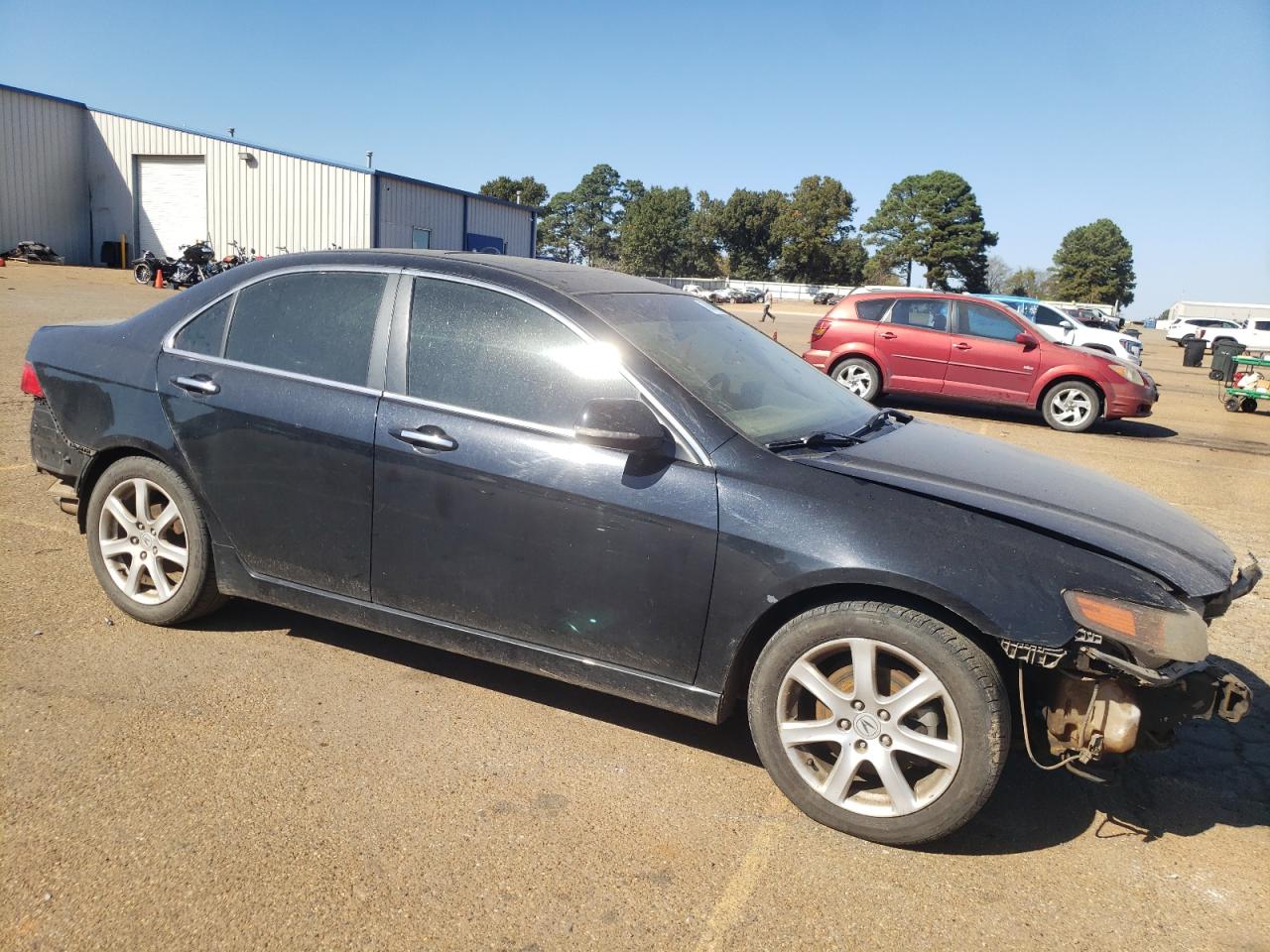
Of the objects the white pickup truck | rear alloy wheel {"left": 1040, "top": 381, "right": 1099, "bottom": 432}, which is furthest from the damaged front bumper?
the white pickup truck

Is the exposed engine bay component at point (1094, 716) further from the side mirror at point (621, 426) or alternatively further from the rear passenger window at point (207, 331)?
the rear passenger window at point (207, 331)

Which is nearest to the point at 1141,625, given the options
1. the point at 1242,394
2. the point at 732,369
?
the point at 732,369

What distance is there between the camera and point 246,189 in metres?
36.0

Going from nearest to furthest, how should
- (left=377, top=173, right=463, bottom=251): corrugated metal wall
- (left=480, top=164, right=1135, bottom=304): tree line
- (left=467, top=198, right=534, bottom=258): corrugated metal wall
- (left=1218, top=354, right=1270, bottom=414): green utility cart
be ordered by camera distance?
(left=1218, top=354, right=1270, bottom=414): green utility cart
(left=377, top=173, right=463, bottom=251): corrugated metal wall
(left=467, top=198, right=534, bottom=258): corrugated metal wall
(left=480, top=164, right=1135, bottom=304): tree line

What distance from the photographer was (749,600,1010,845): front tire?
2686 millimetres

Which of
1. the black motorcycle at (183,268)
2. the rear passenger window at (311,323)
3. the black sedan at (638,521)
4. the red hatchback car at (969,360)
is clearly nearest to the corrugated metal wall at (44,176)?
the black motorcycle at (183,268)

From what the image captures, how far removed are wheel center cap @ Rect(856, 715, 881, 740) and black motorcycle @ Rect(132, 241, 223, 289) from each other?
2953 cm

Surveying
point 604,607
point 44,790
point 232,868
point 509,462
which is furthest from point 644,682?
point 44,790

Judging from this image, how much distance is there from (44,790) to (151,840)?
48 centimetres

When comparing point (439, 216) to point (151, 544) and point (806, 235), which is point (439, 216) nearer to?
point (151, 544)

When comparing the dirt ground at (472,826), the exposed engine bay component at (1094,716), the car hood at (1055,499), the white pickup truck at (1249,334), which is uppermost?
the white pickup truck at (1249,334)

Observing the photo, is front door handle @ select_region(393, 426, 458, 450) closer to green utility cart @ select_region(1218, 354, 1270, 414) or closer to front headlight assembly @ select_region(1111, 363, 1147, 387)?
front headlight assembly @ select_region(1111, 363, 1147, 387)

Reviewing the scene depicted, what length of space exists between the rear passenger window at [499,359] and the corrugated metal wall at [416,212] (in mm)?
32850

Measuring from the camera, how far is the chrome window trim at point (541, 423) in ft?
10.1
